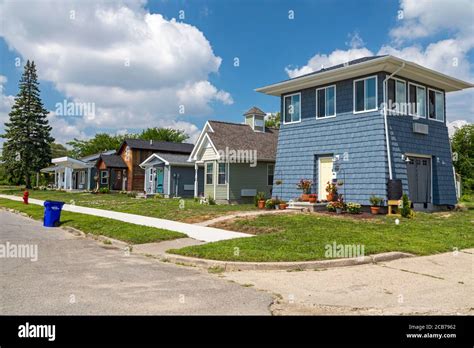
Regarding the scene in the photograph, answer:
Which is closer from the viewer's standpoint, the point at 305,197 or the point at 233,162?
the point at 305,197

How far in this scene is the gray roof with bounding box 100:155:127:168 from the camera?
4478cm

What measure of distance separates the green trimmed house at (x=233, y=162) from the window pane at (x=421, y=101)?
10384 millimetres

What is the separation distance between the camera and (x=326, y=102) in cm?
2136

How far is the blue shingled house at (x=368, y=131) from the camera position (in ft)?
61.9

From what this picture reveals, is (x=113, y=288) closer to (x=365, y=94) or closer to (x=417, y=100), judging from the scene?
(x=365, y=94)

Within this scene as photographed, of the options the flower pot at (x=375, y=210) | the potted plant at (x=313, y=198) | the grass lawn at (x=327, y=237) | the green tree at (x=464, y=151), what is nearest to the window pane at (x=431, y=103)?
the flower pot at (x=375, y=210)

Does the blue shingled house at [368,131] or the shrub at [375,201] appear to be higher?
the blue shingled house at [368,131]

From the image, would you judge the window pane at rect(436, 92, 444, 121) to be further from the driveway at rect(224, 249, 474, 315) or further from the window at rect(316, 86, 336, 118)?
the driveway at rect(224, 249, 474, 315)

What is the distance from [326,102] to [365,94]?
228 cm

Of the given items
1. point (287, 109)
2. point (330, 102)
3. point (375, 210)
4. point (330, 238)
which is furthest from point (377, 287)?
point (287, 109)

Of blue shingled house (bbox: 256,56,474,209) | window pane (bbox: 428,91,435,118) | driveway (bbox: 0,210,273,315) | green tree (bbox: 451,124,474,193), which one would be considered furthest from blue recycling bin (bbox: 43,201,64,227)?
green tree (bbox: 451,124,474,193)

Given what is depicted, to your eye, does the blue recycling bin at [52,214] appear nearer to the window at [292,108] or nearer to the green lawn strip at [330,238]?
the green lawn strip at [330,238]

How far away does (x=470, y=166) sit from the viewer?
43531mm

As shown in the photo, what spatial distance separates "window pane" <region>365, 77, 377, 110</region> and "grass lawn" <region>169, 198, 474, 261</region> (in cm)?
561
